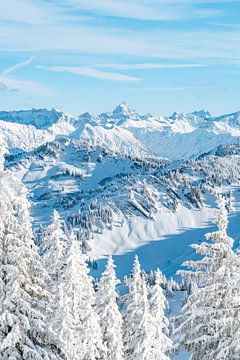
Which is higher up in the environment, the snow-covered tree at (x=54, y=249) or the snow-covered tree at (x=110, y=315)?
the snow-covered tree at (x=54, y=249)

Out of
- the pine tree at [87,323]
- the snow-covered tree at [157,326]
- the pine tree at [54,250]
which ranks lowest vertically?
the snow-covered tree at [157,326]

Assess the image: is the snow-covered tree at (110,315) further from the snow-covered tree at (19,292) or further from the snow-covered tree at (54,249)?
the snow-covered tree at (19,292)

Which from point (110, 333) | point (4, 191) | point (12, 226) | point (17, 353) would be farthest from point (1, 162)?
point (110, 333)

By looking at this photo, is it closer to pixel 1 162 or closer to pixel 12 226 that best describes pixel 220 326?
pixel 12 226

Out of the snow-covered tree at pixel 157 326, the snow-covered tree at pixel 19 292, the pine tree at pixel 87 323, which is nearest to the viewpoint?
the snow-covered tree at pixel 19 292

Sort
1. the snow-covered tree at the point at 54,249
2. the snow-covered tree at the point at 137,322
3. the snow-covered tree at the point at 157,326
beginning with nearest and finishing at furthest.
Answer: the snow-covered tree at the point at 54,249, the snow-covered tree at the point at 137,322, the snow-covered tree at the point at 157,326

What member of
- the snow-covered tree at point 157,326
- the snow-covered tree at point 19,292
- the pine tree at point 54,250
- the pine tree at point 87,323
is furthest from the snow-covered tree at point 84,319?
the snow-covered tree at point 19,292
